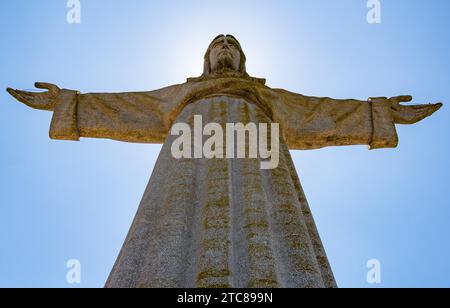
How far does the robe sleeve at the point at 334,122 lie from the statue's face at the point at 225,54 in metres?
0.86

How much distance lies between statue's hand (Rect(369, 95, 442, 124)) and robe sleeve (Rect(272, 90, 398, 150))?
11 cm

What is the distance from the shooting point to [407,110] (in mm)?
9445

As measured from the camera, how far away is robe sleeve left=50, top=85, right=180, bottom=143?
28.8 ft

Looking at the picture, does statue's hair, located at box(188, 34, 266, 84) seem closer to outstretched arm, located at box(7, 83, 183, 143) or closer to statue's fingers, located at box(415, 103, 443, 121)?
outstretched arm, located at box(7, 83, 183, 143)

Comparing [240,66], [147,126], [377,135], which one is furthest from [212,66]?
[377,135]

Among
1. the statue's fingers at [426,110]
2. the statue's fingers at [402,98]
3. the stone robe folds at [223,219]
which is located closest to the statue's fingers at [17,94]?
the stone robe folds at [223,219]

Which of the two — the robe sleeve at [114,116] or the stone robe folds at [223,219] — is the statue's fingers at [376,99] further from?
the robe sleeve at [114,116]

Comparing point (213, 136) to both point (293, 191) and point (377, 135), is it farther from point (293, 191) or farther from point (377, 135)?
point (377, 135)

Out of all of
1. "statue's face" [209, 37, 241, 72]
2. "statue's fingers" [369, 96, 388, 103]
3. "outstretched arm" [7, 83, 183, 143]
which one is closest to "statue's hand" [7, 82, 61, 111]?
"outstretched arm" [7, 83, 183, 143]

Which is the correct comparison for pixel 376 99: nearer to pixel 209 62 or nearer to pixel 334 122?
pixel 334 122

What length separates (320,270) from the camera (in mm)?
4766

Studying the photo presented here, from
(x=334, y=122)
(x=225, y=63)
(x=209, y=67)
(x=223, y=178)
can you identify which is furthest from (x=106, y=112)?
(x=223, y=178)

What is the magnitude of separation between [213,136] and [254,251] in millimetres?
2160

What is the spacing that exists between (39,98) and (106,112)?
1128 mm
